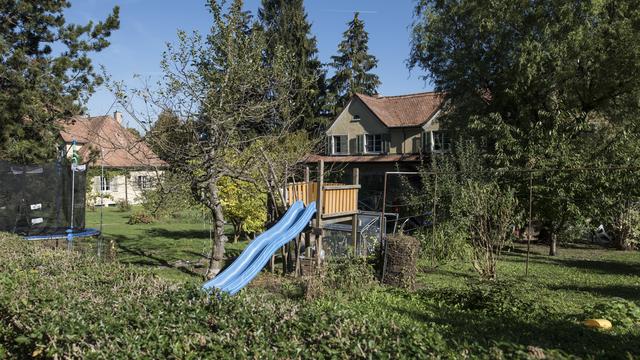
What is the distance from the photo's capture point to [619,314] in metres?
6.67

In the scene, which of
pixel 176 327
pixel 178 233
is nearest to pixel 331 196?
pixel 176 327

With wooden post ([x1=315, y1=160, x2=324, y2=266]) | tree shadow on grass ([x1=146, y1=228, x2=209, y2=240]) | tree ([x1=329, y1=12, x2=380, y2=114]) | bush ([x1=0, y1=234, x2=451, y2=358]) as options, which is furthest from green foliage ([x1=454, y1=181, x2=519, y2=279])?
tree ([x1=329, y1=12, x2=380, y2=114])

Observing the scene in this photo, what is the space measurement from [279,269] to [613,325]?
755 cm

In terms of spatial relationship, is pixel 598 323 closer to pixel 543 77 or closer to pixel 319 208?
pixel 319 208

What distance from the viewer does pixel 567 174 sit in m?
14.3

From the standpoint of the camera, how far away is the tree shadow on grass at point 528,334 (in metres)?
4.12

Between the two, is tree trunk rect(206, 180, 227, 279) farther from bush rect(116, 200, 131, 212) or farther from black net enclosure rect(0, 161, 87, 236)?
bush rect(116, 200, 131, 212)

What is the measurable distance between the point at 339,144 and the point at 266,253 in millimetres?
29150

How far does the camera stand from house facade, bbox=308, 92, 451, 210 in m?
33.2

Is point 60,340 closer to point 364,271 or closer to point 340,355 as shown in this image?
point 340,355

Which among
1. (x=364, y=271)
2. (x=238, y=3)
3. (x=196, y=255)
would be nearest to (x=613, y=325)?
(x=364, y=271)

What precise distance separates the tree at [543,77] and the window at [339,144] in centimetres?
1696

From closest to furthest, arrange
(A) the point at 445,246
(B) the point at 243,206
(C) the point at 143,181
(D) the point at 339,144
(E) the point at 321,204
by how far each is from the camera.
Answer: (E) the point at 321,204 → (A) the point at 445,246 → (C) the point at 143,181 → (B) the point at 243,206 → (D) the point at 339,144

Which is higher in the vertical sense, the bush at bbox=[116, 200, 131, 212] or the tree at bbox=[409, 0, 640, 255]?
the tree at bbox=[409, 0, 640, 255]
